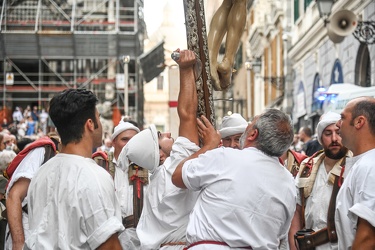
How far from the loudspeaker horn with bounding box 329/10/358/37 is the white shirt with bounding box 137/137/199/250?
13.1 m

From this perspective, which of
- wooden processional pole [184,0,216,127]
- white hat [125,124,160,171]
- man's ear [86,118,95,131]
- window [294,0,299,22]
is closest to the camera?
man's ear [86,118,95,131]

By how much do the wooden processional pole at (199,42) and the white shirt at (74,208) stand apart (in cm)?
98

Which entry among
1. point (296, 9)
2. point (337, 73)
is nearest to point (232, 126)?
point (337, 73)

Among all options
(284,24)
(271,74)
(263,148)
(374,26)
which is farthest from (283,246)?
(271,74)

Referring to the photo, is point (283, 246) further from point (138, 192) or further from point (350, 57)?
point (350, 57)

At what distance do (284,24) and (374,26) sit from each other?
19.0 metres

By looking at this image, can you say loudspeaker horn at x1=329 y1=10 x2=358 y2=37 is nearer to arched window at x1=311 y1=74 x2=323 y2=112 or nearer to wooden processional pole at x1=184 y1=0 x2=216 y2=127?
arched window at x1=311 y1=74 x2=323 y2=112

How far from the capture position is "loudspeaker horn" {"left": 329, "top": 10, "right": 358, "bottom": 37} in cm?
1819

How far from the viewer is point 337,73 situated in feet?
84.5

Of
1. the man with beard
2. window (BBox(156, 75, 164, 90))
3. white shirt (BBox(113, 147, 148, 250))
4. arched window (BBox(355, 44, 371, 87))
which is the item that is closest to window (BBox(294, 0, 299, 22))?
arched window (BBox(355, 44, 371, 87))

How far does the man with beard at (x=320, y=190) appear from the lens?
6883 mm

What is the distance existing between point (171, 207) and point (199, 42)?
3.32 feet

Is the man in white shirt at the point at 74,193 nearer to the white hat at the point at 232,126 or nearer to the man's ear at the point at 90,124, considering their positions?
the man's ear at the point at 90,124

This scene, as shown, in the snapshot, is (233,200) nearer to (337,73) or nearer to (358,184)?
(358,184)
